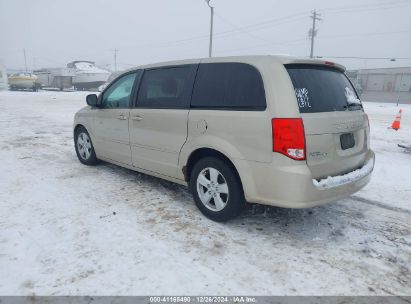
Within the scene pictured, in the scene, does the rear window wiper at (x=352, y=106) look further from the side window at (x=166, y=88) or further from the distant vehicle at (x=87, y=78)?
the distant vehicle at (x=87, y=78)

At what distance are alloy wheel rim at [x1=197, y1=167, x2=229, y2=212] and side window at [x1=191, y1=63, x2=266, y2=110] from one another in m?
0.77

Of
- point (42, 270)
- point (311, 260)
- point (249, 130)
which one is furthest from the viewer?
point (249, 130)

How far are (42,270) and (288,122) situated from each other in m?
2.59

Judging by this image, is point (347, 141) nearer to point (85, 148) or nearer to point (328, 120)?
point (328, 120)

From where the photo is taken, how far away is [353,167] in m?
3.67

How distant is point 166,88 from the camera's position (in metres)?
4.40

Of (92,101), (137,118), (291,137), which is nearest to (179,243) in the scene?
(291,137)

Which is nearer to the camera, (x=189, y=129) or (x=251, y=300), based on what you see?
(x=251, y=300)

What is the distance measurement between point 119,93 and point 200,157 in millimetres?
2078

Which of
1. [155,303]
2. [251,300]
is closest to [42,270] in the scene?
[155,303]

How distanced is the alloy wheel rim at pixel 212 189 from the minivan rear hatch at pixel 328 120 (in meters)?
1.01

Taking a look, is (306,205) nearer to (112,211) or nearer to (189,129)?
(189,129)

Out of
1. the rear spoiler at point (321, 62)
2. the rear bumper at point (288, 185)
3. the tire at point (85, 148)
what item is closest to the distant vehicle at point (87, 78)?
the tire at point (85, 148)

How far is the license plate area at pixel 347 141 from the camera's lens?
3.47 meters
